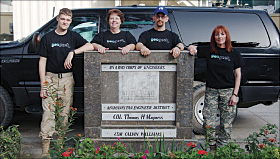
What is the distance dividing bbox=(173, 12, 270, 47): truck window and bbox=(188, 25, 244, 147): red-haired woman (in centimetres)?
132

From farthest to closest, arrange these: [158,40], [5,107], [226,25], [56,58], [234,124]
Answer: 1. [234,124]
2. [226,25]
3. [5,107]
4. [56,58]
5. [158,40]

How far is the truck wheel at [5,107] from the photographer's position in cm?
586

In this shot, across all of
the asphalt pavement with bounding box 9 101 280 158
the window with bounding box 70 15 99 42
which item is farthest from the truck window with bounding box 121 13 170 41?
the asphalt pavement with bounding box 9 101 280 158

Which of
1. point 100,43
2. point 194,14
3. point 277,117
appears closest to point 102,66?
point 100,43

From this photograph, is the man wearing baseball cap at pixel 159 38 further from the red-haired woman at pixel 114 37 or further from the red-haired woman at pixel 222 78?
the red-haired woman at pixel 222 78

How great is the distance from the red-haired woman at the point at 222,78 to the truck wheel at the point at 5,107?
10.6 feet

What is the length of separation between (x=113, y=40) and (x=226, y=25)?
7.79ft

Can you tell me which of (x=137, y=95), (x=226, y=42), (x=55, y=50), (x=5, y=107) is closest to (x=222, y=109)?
(x=226, y=42)

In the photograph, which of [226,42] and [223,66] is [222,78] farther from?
[226,42]

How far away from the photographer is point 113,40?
4.48 metres

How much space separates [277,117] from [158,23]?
181 inches

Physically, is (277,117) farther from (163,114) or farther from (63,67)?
(63,67)

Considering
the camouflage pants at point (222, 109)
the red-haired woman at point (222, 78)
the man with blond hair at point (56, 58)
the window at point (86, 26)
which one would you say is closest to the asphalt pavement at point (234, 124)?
the man with blond hair at point (56, 58)

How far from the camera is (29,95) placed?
5828 mm
